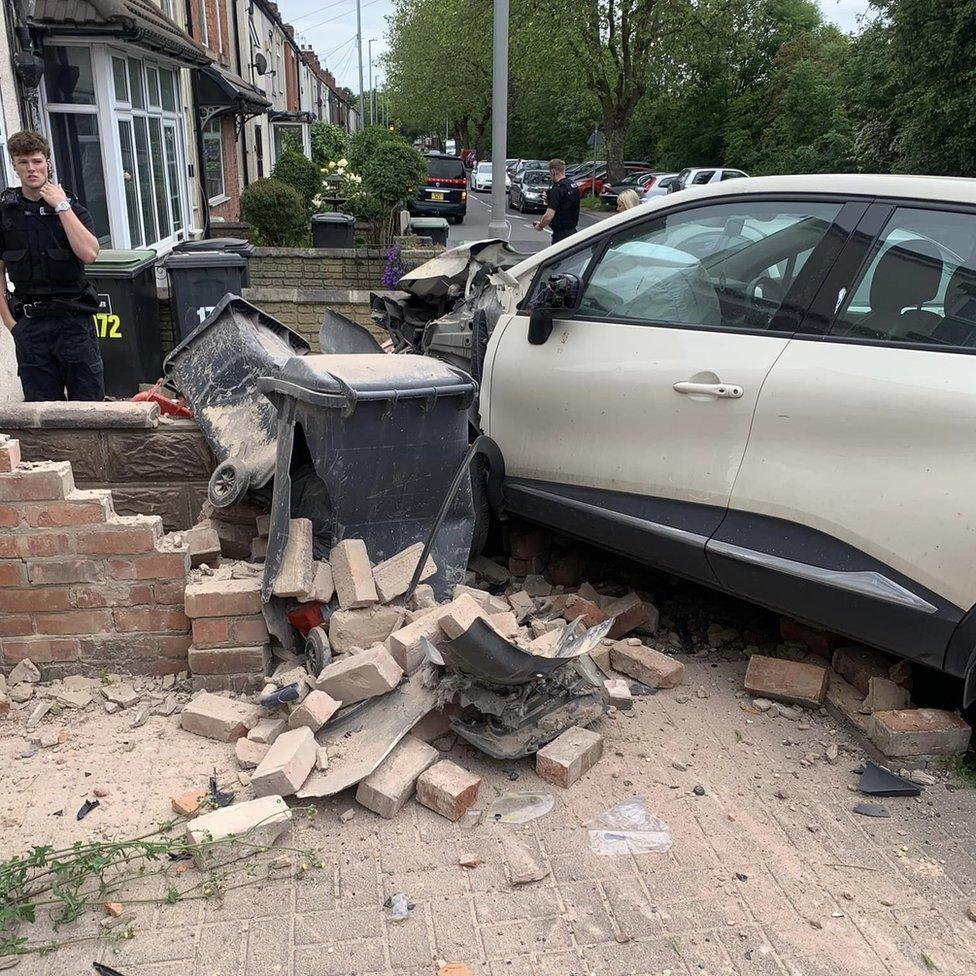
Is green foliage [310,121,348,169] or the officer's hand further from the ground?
green foliage [310,121,348,169]

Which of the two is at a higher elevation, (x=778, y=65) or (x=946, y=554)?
(x=778, y=65)

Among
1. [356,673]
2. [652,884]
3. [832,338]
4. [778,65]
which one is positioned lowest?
[652,884]

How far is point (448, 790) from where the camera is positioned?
2799 mm

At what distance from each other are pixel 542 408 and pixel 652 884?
2.05m

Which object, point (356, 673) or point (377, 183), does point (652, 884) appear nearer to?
point (356, 673)

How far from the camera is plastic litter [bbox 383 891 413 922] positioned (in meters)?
2.45

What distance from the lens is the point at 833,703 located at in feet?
11.2

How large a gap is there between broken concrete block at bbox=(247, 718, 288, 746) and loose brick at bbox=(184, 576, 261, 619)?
1.49ft

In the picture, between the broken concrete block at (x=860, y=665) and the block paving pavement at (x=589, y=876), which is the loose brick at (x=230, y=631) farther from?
the broken concrete block at (x=860, y=665)

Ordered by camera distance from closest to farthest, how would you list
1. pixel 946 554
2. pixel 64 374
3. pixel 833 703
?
1. pixel 946 554
2. pixel 833 703
3. pixel 64 374

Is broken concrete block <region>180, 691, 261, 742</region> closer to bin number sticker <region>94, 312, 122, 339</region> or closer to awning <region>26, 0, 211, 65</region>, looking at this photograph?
bin number sticker <region>94, 312, 122, 339</region>

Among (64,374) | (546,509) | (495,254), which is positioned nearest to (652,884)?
(546,509)

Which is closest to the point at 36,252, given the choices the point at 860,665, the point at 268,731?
the point at 268,731

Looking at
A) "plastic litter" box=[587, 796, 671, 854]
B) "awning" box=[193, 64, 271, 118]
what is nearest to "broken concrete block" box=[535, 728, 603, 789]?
"plastic litter" box=[587, 796, 671, 854]
